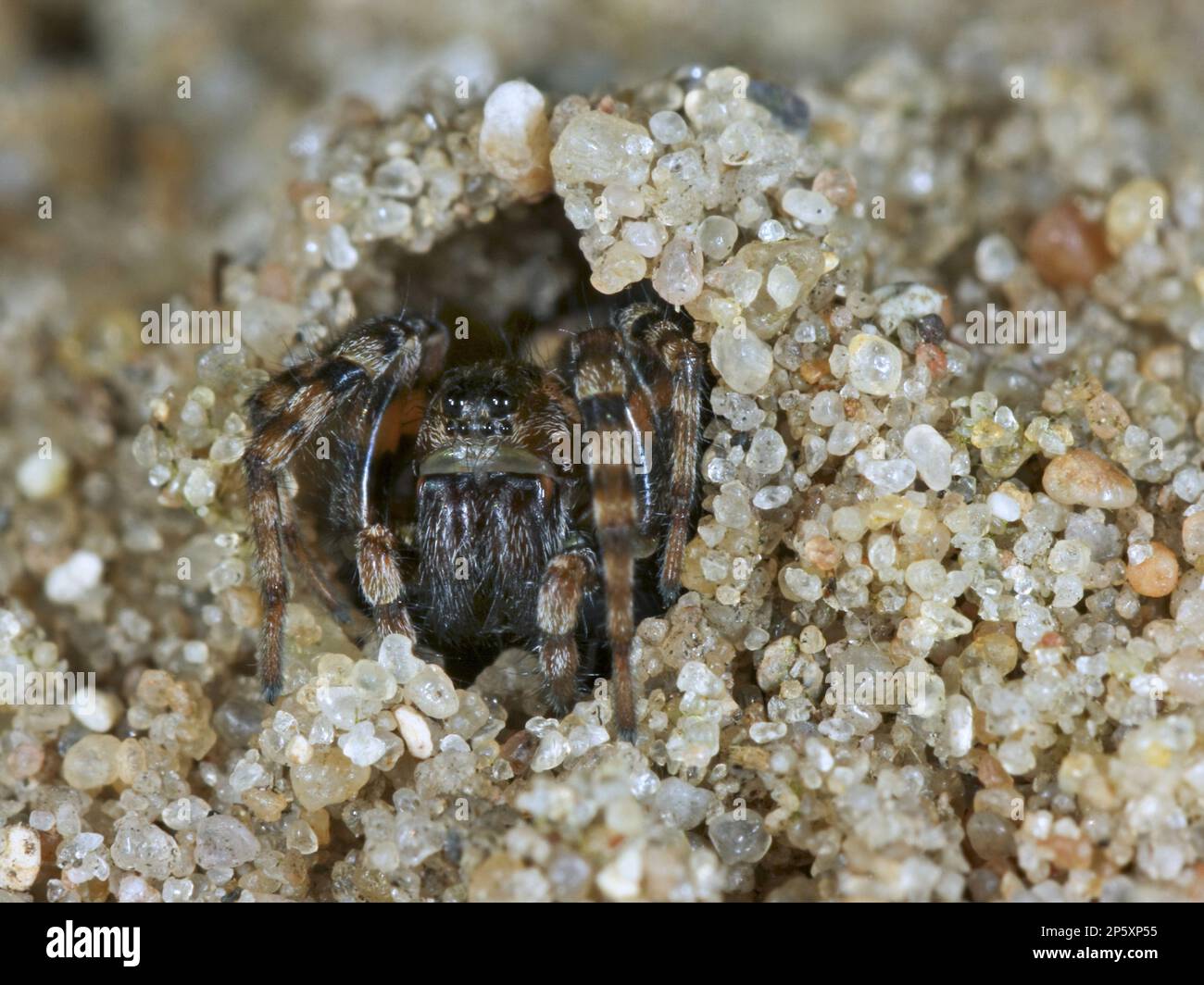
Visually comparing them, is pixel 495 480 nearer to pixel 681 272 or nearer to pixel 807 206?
pixel 681 272

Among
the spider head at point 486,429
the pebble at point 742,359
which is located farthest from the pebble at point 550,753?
the pebble at point 742,359

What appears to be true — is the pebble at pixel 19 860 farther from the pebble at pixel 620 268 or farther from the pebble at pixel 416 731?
the pebble at pixel 620 268

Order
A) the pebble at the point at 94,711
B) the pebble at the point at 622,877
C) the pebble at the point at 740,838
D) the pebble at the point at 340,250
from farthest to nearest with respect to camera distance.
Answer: the pebble at the point at 340,250, the pebble at the point at 94,711, the pebble at the point at 740,838, the pebble at the point at 622,877

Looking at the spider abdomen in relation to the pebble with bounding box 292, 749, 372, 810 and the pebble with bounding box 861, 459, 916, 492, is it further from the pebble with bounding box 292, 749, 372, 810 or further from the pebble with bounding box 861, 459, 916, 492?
the pebble with bounding box 861, 459, 916, 492

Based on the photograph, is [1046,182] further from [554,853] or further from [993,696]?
[554,853]

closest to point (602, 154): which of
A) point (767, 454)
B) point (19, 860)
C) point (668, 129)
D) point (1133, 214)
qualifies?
point (668, 129)
